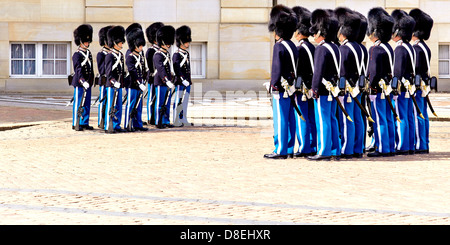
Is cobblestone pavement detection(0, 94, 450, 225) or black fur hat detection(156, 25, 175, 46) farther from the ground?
black fur hat detection(156, 25, 175, 46)

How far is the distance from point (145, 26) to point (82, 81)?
12317 millimetres

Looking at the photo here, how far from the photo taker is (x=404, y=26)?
11.4 metres

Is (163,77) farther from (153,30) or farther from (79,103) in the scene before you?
(79,103)

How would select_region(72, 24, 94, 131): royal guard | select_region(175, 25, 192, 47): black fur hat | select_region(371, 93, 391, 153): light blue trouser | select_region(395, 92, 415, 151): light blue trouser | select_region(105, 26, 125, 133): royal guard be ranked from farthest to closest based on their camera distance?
select_region(175, 25, 192, 47): black fur hat → select_region(72, 24, 94, 131): royal guard → select_region(105, 26, 125, 133): royal guard → select_region(395, 92, 415, 151): light blue trouser → select_region(371, 93, 391, 153): light blue trouser

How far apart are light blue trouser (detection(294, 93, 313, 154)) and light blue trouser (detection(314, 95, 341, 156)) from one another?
272 millimetres

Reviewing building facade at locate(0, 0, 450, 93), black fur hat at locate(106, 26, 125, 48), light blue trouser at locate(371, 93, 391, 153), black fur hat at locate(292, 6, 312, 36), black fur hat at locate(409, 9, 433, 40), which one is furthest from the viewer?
building facade at locate(0, 0, 450, 93)

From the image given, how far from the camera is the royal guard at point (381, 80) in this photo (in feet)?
36.2

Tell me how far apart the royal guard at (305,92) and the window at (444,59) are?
18311 millimetres

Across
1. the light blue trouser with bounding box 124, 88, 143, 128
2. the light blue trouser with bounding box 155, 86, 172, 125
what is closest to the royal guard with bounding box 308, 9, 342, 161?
the light blue trouser with bounding box 124, 88, 143, 128

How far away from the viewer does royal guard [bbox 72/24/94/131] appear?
48.3 feet

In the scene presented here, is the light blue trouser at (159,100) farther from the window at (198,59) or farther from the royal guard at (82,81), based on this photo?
the window at (198,59)

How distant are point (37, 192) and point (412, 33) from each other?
5741 mm

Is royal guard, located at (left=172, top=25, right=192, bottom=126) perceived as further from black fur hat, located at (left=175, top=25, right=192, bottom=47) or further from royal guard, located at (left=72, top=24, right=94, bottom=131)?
royal guard, located at (left=72, top=24, right=94, bottom=131)

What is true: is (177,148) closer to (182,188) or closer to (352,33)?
(352,33)
